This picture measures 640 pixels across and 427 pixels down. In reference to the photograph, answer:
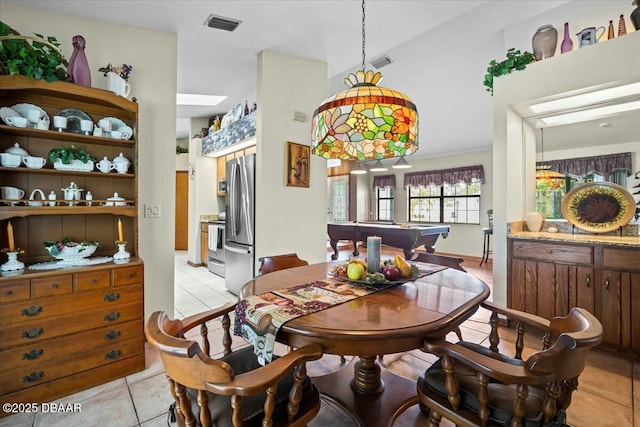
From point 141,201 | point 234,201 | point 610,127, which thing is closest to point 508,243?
point 610,127

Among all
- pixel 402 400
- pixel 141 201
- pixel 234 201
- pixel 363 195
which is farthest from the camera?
pixel 363 195

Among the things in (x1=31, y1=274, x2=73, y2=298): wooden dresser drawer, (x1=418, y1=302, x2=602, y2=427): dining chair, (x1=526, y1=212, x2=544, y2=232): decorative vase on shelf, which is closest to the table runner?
(x1=418, y1=302, x2=602, y2=427): dining chair

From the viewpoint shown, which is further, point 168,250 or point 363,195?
point 363,195

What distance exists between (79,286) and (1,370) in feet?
1.81

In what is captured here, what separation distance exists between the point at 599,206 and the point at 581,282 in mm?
774

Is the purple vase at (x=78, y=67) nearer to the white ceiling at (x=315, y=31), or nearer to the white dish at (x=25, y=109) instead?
the white dish at (x=25, y=109)

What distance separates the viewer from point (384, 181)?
359 inches

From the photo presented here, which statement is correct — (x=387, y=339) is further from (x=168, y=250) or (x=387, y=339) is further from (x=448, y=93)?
(x=448, y=93)

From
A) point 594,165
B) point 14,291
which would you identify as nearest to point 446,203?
point 594,165

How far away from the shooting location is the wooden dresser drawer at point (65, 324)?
182cm

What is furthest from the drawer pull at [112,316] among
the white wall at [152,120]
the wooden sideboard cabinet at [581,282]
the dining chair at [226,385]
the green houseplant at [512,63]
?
the green houseplant at [512,63]

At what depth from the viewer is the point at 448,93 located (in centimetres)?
532

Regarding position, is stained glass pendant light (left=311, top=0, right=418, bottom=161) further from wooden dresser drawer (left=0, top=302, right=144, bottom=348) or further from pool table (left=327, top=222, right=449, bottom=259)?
pool table (left=327, top=222, right=449, bottom=259)

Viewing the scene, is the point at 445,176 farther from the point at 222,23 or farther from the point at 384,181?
the point at 222,23
